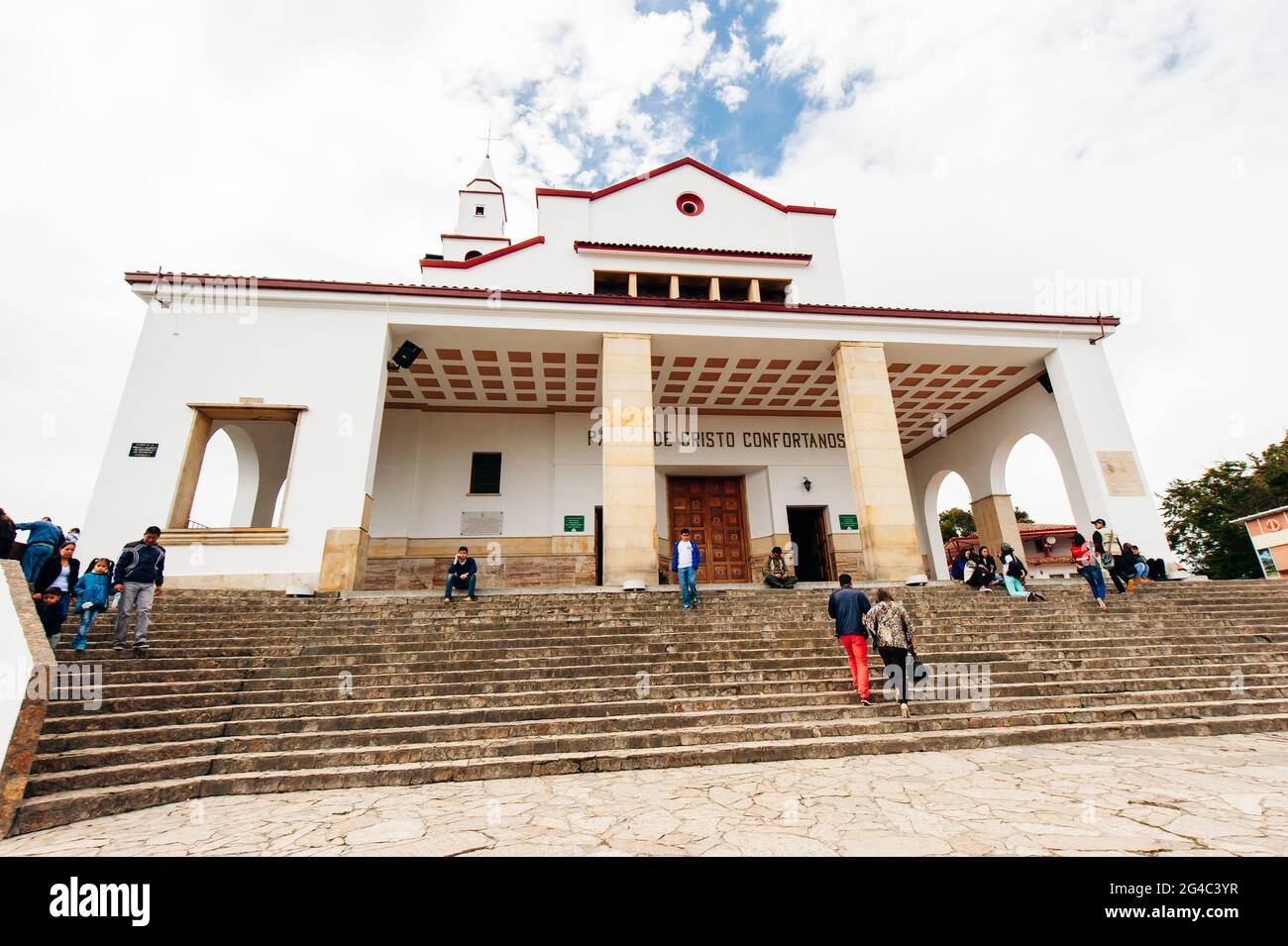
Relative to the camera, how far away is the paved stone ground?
282 cm

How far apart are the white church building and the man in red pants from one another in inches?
184

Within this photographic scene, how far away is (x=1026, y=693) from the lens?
6098 mm

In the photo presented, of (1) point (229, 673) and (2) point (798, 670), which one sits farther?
(2) point (798, 670)

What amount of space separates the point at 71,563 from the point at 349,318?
20.3 ft

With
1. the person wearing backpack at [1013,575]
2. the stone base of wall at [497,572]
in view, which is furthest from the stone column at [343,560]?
the person wearing backpack at [1013,575]

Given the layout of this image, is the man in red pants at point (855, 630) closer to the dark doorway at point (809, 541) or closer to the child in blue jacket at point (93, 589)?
the child in blue jacket at point (93, 589)

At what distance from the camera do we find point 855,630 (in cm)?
580

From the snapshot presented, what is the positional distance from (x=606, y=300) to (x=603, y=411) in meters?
2.60

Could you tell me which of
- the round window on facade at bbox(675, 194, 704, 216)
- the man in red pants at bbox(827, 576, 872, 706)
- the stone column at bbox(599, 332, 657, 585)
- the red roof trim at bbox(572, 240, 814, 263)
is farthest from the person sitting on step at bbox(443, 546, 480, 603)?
the round window on facade at bbox(675, 194, 704, 216)

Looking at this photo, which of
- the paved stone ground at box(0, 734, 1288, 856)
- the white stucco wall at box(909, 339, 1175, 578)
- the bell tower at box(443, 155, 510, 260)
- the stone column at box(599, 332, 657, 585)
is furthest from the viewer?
the bell tower at box(443, 155, 510, 260)

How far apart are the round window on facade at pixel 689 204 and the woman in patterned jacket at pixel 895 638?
1489cm

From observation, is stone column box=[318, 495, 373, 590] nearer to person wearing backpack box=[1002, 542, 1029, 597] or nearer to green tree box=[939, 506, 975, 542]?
person wearing backpack box=[1002, 542, 1029, 597]
